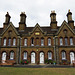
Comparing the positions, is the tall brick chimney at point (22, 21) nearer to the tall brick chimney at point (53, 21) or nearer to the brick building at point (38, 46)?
the brick building at point (38, 46)

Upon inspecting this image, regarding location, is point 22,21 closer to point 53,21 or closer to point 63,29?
point 53,21

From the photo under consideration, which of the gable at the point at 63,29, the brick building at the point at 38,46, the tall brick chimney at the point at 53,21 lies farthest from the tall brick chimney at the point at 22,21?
the gable at the point at 63,29

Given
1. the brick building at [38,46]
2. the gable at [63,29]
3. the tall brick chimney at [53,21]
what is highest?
the tall brick chimney at [53,21]

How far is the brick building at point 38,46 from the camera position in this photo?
74.2 ft

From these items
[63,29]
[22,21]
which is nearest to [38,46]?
[63,29]

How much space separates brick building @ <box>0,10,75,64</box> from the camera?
22.6 m

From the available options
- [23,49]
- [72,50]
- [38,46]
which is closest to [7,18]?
[23,49]

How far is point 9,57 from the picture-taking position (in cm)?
2319

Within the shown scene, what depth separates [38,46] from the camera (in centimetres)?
2328

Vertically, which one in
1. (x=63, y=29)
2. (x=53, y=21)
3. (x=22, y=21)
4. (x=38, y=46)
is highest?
(x=22, y=21)

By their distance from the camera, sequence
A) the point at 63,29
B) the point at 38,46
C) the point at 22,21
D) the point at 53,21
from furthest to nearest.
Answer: the point at 22,21 < the point at 53,21 < the point at 63,29 < the point at 38,46

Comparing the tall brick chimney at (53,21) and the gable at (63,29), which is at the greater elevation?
the tall brick chimney at (53,21)

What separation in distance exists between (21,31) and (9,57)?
26.7ft

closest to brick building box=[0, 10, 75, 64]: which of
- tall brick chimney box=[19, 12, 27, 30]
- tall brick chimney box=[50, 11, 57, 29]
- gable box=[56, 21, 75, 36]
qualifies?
gable box=[56, 21, 75, 36]
